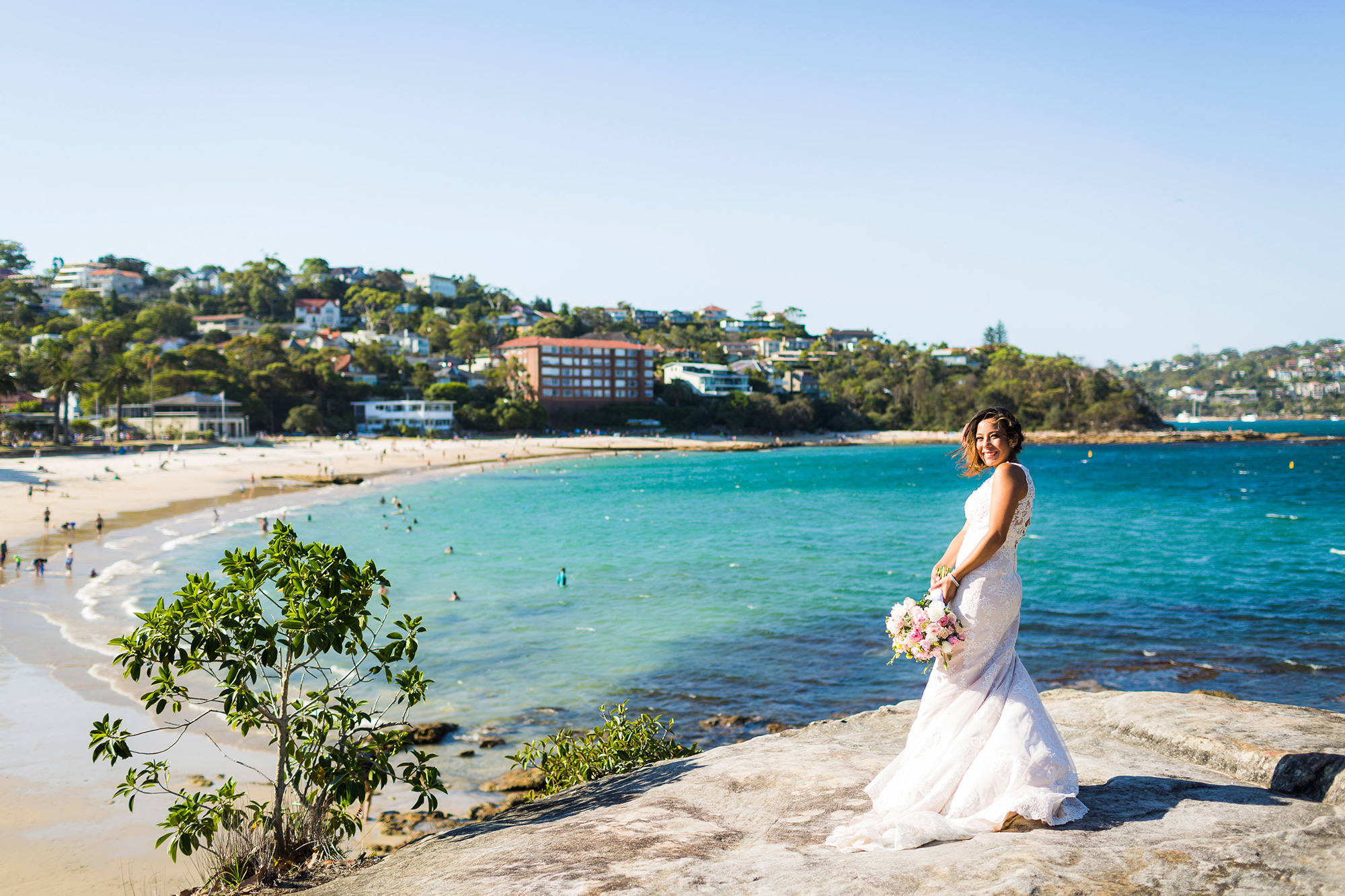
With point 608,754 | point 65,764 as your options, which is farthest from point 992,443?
point 65,764

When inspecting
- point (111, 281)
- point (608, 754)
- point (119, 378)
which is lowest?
point (608, 754)

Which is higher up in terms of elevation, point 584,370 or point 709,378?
point 584,370

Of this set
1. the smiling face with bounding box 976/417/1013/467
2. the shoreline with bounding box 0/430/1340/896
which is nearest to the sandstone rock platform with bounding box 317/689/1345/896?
the smiling face with bounding box 976/417/1013/467

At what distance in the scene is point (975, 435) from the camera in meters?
4.62

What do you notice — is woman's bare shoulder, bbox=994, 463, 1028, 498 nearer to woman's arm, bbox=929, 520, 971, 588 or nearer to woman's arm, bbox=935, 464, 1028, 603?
woman's arm, bbox=935, 464, 1028, 603

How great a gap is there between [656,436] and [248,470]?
5804 cm

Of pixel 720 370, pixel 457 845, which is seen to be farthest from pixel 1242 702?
pixel 720 370

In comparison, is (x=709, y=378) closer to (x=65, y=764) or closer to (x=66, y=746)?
(x=66, y=746)

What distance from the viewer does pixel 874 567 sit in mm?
27625

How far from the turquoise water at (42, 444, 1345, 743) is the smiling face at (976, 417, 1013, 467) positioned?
30.6ft

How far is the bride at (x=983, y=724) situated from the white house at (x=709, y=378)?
115522 millimetres

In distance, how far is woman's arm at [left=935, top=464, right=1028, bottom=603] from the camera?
4.35 m

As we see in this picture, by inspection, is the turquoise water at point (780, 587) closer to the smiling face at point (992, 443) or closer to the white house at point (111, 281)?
the smiling face at point (992, 443)

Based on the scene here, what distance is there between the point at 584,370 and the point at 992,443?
10776 centimetres
